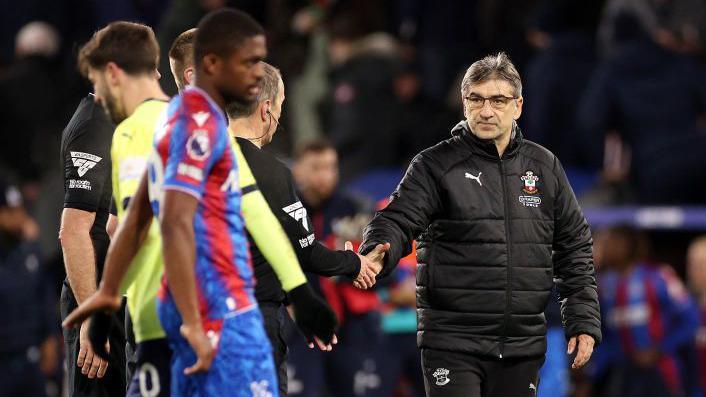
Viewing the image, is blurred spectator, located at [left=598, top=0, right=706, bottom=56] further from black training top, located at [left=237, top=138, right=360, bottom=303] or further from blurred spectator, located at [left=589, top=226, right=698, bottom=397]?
black training top, located at [left=237, top=138, right=360, bottom=303]

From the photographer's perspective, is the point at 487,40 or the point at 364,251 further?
the point at 487,40

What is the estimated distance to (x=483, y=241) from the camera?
646cm

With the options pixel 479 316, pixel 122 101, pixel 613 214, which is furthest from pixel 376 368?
pixel 122 101

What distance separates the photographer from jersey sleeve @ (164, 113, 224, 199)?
4777 mm

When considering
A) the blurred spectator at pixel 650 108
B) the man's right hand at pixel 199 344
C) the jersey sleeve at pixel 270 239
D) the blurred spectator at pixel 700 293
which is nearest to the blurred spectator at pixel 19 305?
the blurred spectator at pixel 650 108

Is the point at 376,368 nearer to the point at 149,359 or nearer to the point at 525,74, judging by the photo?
the point at 525,74

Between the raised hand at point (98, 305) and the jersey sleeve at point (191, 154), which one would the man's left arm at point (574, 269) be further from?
the raised hand at point (98, 305)

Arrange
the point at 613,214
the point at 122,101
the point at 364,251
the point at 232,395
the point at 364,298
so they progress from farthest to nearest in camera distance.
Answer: the point at 613,214 < the point at 364,298 < the point at 364,251 < the point at 122,101 < the point at 232,395

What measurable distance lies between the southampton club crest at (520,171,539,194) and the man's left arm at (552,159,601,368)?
0.13 m

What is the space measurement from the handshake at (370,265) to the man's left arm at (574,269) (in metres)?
0.83

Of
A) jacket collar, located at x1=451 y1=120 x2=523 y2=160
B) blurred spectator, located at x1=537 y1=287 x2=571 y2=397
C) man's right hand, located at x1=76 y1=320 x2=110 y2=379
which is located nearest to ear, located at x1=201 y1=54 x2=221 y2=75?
man's right hand, located at x1=76 y1=320 x2=110 y2=379

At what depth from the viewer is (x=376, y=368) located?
1117 centimetres

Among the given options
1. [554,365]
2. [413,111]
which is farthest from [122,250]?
[413,111]

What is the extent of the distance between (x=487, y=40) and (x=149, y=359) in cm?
919
